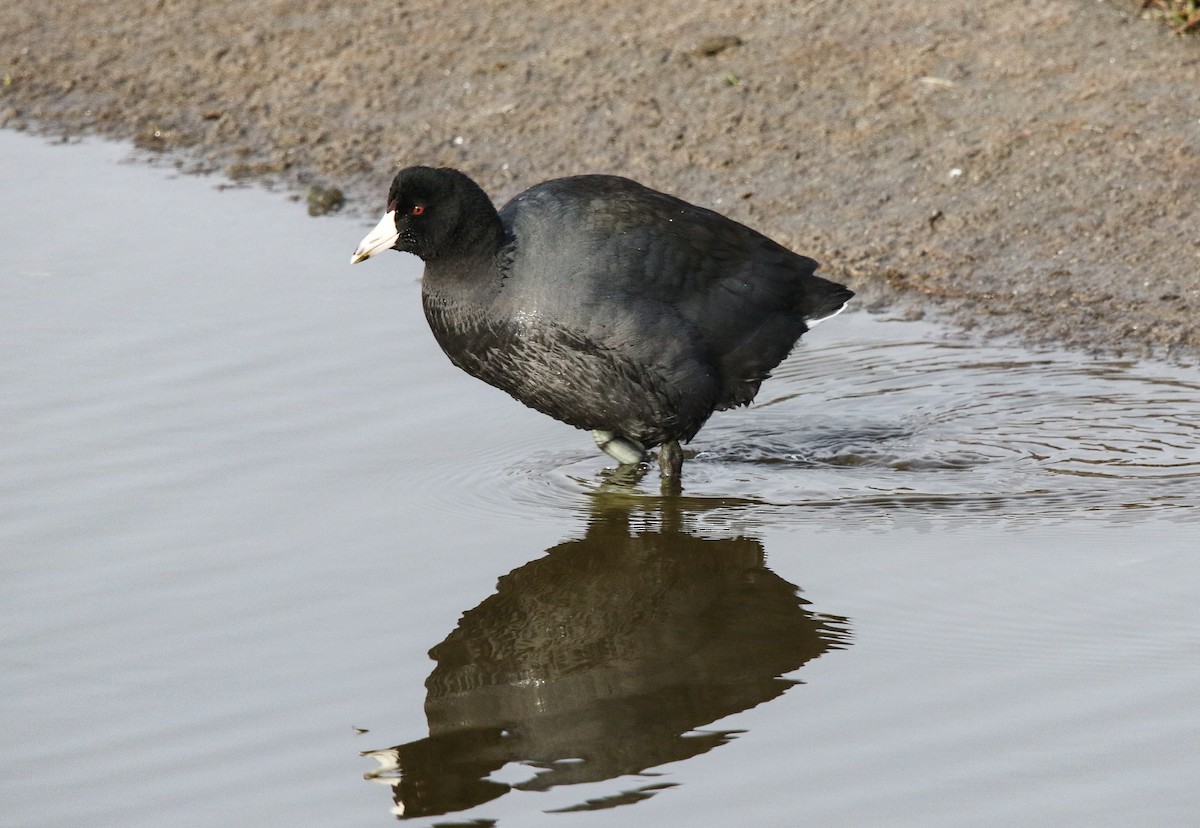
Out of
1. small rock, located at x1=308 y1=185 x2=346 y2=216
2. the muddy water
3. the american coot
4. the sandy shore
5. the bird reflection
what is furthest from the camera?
small rock, located at x1=308 y1=185 x2=346 y2=216

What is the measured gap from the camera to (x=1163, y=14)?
A: 339 inches

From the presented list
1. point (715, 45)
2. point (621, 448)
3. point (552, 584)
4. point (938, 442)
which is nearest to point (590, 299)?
point (621, 448)

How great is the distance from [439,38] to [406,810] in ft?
22.0

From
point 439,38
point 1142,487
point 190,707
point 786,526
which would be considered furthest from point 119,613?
point 439,38

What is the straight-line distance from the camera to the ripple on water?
5.71 meters

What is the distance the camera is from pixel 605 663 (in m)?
4.75

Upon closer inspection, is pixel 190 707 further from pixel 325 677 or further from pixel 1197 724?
pixel 1197 724

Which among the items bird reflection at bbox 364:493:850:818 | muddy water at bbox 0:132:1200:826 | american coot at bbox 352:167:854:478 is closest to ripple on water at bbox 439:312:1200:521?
muddy water at bbox 0:132:1200:826

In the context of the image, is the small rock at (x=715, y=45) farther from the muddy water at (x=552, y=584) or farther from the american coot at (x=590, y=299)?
the american coot at (x=590, y=299)

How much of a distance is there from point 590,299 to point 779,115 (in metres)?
3.30

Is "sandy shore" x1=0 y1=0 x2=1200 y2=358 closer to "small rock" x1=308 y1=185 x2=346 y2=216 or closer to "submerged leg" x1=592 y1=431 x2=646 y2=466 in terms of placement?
"small rock" x1=308 y1=185 x2=346 y2=216

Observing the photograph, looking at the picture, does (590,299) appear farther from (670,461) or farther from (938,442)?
(938,442)

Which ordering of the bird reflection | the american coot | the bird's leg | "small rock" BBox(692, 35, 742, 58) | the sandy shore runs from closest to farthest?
the bird reflection → the american coot → the bird's leg → the sandy shore → "small rock" BBox(692, 35, 742, 58)

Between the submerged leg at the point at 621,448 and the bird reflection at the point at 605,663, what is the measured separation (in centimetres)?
56
